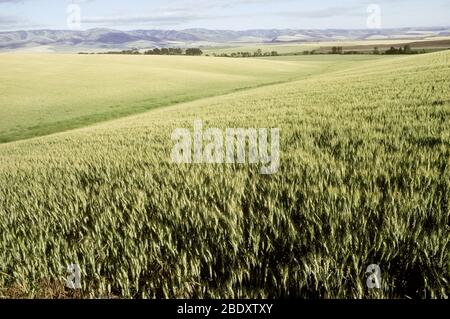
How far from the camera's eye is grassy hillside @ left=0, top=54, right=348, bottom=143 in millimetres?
27828

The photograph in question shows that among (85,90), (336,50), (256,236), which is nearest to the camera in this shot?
(256,236)

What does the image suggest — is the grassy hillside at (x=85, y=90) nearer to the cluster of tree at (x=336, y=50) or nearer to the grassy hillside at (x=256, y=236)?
the grassy hillside at (x=256, y=236)

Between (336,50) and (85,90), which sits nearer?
(85,90)

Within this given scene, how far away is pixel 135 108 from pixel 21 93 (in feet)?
50.1

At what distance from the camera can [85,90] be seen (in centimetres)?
4181

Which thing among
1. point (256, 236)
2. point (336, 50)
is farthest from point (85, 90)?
point (336, 50)

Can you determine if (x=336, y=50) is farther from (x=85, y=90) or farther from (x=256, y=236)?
(x=256, y=236)

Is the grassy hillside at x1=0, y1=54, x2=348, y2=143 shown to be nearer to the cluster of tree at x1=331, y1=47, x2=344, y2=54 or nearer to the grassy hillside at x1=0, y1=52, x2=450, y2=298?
the grassy hillside at x1=0, y1=52, x2=450, y2=298

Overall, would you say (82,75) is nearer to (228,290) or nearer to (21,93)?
(21,93)

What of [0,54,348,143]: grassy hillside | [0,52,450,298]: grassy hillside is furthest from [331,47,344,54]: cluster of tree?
[0,52,450,298]: grassy hillside

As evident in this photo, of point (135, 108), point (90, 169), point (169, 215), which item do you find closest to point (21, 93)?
point (135, 108)

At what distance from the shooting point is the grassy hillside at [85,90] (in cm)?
2783

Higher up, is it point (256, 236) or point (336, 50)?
point (336, 50)
